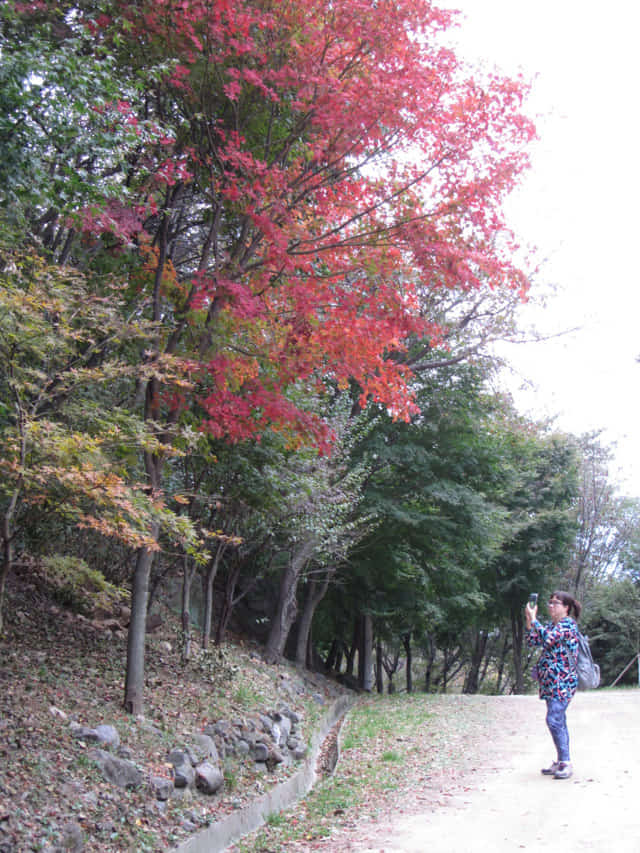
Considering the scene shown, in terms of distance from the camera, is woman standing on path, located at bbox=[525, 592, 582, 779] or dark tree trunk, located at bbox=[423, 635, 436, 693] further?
dark tree trunk, located at bbox=[423, 635, 436, 693]

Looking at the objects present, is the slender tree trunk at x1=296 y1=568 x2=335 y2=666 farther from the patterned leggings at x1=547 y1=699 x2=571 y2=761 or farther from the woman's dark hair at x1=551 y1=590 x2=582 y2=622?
the patterned leggings at x1=547 y1=699 x2=571 y2=761

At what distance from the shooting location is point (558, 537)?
2573 centimetres

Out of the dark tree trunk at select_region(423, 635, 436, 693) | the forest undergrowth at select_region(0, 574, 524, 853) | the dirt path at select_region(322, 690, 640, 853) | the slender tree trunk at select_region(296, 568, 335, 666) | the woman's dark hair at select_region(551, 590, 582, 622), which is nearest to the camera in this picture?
the forest undergrowth at select_region(0, 574, 524, 853)

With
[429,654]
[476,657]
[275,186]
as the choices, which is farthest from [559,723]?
[429,654]

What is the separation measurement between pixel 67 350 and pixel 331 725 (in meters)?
10.3

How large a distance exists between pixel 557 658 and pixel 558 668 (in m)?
0.11

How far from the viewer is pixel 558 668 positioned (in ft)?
22.5

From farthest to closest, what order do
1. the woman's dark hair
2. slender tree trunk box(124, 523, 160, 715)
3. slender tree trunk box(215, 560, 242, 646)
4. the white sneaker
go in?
slender tree trunk box(215, 560, 242, 646)
slender tree trunk box(124, 523, 160, 715)
the woman's dark hair
the white sneaker

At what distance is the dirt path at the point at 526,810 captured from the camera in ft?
16.5

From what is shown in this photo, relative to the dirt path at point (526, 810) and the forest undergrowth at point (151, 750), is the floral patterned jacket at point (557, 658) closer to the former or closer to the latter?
Answer: the dirt path at point (526, 810)

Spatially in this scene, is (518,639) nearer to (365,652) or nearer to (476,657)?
(476,657)

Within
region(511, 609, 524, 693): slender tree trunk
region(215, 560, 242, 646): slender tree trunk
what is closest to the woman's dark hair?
region(215, 560, 242, 646): slender tree trunk

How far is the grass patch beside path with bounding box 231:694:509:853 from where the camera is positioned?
6.16 meters

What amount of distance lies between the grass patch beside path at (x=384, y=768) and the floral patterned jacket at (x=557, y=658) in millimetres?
1481
